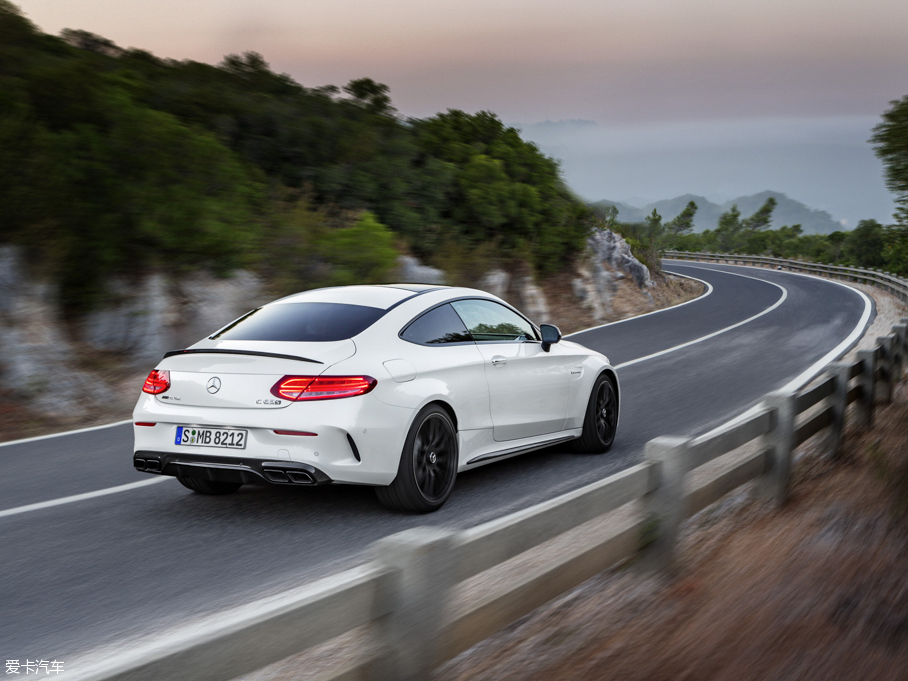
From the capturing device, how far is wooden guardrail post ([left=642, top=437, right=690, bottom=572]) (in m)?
4.58

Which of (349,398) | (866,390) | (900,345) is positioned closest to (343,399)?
(349,398)

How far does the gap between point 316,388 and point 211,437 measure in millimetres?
778

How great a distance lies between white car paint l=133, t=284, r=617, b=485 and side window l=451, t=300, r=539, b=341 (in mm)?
147

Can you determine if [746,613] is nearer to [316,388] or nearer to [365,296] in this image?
[316,388]

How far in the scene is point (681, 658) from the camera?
363 centimetres

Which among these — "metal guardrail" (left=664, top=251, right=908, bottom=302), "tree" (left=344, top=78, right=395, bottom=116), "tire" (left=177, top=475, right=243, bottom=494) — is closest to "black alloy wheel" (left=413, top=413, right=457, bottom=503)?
"tire" (left=177, top=475, right=243, bottom=494)

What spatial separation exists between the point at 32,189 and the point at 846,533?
10.7m

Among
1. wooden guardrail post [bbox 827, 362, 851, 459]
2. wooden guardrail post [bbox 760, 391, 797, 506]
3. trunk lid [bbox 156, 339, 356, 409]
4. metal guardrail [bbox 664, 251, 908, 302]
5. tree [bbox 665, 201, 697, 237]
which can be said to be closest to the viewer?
trunk lid [bbox 156, 339, 356, 409]

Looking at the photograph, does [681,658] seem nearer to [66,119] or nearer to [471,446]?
[471,446]

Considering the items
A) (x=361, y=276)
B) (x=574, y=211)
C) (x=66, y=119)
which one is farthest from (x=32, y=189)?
(x=574, y=211)

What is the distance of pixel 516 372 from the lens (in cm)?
711

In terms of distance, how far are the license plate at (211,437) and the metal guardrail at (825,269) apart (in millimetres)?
30261

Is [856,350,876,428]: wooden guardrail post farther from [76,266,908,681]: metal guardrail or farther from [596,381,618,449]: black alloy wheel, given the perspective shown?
[76,266,908,681]: metal guardrail

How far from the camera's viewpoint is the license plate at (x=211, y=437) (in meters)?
5.54
